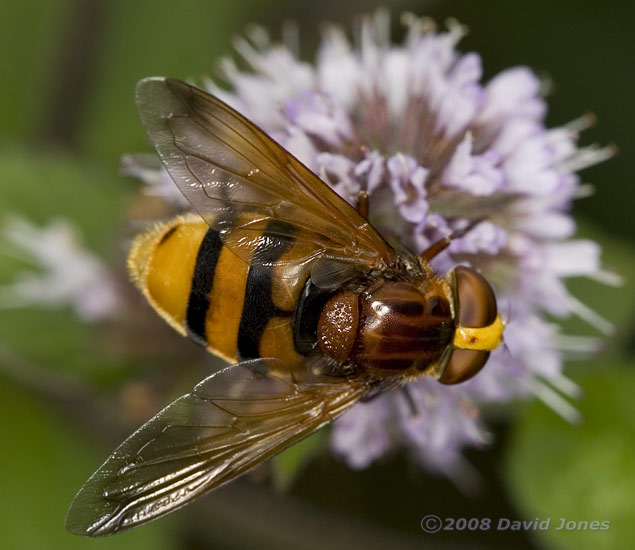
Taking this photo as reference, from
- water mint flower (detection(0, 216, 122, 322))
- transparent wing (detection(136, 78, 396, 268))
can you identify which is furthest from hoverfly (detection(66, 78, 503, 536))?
water mint flower (detection(0, 216, 122, 322))

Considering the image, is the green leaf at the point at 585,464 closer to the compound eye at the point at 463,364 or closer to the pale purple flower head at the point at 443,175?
the pale purple flower head at the point at 443,175

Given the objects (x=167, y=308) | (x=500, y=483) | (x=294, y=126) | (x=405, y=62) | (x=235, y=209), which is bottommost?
(x=500, y=483)

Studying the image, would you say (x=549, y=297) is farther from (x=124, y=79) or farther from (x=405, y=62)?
(x=124, y=79)

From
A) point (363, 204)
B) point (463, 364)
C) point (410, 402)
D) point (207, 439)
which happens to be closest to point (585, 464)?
point (410, 402)

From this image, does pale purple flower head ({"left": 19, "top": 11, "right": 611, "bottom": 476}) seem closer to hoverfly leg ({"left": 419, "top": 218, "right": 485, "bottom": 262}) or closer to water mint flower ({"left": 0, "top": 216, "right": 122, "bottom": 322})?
hoverfly leg ({"left": 419, "top": 218, "right": 485, "bottom": 262})

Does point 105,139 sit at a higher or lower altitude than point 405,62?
lower

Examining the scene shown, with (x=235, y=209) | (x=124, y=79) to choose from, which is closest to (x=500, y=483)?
(x=235, y=209)
